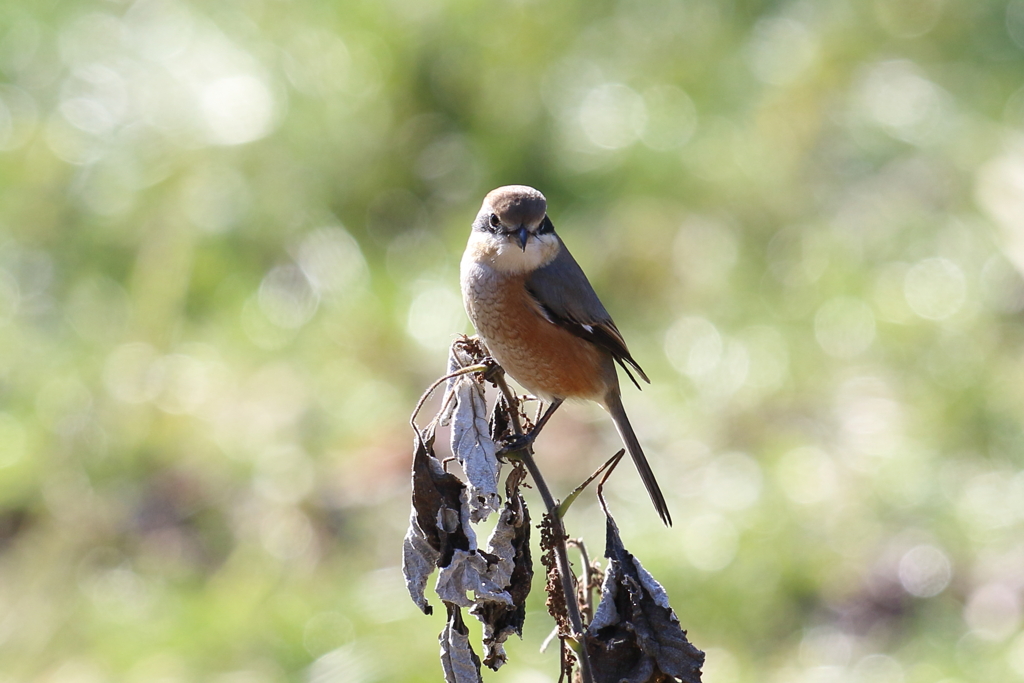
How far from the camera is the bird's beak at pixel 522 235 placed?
3143 mm

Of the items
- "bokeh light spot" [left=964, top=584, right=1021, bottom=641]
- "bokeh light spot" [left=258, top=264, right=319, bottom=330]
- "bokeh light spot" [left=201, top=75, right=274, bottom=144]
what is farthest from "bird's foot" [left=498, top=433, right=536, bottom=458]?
"bokeh light spot" [left=201, top=75, right=274, bottom=144]

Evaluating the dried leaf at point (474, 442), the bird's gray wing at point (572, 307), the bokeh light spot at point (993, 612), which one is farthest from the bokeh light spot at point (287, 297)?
the dried leaf at point (474, 442)

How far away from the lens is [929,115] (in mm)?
7234

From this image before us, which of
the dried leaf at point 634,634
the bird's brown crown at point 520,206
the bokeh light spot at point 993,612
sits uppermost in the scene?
the bird's brown crown at point 520,206

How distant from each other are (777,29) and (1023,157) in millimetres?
1994

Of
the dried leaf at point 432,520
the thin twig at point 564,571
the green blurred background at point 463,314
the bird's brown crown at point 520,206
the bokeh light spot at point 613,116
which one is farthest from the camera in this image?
the bokeh light spot at point 613,116

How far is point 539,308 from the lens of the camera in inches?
127

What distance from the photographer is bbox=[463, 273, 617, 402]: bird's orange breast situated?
304 cm

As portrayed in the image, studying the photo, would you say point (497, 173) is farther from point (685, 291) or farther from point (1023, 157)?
point (1023, 157)

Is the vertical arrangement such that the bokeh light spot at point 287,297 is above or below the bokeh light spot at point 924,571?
above

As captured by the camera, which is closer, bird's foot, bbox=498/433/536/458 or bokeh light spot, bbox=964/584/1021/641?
bird's foot, bbox=498/433/536/458

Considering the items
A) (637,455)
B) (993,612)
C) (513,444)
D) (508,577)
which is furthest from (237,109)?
(508,577)

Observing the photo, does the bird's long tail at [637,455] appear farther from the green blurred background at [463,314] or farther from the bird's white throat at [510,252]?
the green blurred background at [463,314]

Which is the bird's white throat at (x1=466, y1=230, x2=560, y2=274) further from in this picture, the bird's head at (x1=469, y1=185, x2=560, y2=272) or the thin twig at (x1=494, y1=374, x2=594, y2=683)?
the thin twig at (x1=494, y1=374, x2=594, y2=683)
